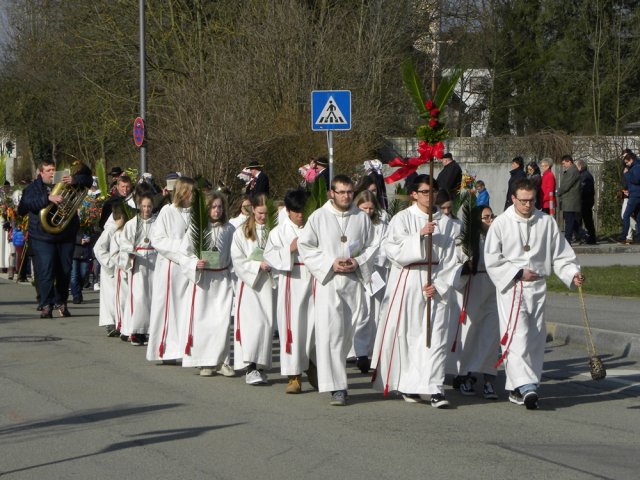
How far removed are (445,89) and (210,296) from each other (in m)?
3.35

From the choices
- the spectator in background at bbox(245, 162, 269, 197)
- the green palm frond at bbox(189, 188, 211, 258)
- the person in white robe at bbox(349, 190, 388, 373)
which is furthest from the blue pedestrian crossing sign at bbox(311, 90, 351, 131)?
the green palm frond at bbox(189, 188, 211, 258)

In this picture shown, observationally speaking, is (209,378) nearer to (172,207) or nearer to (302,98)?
(172,207)

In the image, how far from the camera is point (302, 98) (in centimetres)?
2833

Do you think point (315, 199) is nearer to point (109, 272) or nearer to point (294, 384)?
point (294, 384)

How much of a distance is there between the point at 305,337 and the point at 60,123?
32.2m

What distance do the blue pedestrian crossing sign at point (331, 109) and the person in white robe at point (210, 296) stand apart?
15.7 feet

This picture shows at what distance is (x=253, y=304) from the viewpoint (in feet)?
37.3

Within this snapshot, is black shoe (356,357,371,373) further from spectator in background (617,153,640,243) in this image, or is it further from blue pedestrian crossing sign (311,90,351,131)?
spectator in background (617,153,640,243)

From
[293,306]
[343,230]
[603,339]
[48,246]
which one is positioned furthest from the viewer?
[48,246]

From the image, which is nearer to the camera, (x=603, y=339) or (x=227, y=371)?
(x=227, y=371)

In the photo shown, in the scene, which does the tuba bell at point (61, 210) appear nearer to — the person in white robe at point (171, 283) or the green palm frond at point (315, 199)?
the person in white robe at point (171, 283)

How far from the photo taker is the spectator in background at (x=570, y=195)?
24672mm

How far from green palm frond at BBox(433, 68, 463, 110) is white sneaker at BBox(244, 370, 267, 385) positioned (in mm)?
2966

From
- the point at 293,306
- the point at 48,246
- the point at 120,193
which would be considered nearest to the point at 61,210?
the point at 48,246
